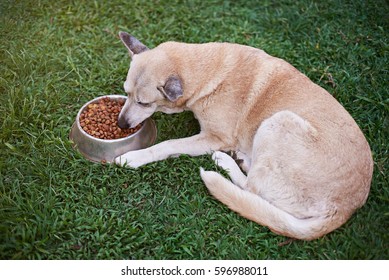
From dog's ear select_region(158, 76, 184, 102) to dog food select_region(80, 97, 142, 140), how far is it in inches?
25.0

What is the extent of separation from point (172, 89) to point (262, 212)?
4.09ft

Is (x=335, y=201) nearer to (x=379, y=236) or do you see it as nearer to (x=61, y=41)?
(x=379, y=236)

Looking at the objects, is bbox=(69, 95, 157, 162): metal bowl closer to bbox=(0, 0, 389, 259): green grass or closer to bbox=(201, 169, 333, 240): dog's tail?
bbox=(0, 0, 389, 259): green grass

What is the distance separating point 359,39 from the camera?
5609 millimetres

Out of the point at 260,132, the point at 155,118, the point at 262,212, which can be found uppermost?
the point at 260,132

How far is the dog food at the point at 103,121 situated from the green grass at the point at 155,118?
0.87ft

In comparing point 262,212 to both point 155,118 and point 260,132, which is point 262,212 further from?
point 155,118

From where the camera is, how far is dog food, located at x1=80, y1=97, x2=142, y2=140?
431cm

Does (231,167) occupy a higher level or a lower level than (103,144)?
lower

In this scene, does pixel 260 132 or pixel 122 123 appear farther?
pixel 122 123

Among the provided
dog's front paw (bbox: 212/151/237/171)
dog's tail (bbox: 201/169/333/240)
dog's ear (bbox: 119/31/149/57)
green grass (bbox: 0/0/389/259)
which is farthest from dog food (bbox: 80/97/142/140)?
dog's tail (bbox: 201/169/333/240)

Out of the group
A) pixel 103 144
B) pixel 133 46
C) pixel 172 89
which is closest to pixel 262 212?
pixel 172 89

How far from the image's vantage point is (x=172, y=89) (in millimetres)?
3930

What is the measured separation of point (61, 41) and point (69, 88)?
814mm
